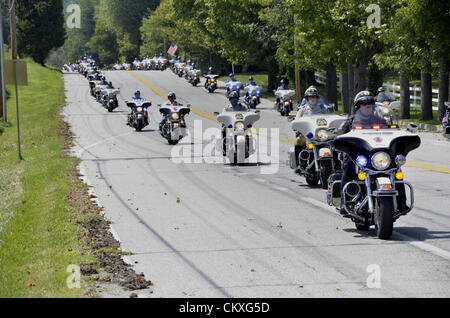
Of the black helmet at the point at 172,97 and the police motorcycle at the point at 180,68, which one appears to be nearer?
the black helmet at the point at 172,97

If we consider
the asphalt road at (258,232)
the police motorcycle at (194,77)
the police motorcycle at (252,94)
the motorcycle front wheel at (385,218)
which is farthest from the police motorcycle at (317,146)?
the police motorcycle at (194,77)

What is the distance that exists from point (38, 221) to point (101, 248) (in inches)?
124

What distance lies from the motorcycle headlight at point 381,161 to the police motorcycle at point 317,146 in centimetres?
445

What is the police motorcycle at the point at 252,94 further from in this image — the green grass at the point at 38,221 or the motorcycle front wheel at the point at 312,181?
the motorcycle front wheel at the point at 312,181

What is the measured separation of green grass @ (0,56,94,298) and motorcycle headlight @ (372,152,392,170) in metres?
3.78

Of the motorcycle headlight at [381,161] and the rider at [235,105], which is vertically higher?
the rider at [235,105]

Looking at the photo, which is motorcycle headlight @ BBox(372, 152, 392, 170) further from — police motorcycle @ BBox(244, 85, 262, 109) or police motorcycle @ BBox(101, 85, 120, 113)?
police motorcycle @ BBox(101, 85, 120, 113)

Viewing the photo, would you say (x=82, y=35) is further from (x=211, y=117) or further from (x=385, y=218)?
(x=385, y=218)

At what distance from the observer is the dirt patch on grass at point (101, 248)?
8.34m

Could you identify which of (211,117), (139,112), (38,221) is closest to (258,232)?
(38,221)

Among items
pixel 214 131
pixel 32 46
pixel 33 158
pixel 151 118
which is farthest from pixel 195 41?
pixel 33 158

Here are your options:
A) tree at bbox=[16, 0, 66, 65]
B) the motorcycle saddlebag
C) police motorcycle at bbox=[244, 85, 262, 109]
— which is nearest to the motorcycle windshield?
the motorcycle saddlebag

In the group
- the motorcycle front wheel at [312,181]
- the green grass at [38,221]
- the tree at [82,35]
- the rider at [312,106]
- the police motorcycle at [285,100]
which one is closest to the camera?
the green grass at [38,221]

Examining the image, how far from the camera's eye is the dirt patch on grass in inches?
328
